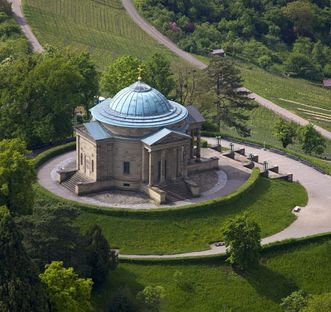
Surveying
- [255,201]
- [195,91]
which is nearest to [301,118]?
[195,91]

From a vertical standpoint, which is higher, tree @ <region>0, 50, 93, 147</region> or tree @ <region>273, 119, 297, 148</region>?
tree @ <region>0, 50, 93, 147</region>

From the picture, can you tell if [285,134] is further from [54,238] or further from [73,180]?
[54,238]

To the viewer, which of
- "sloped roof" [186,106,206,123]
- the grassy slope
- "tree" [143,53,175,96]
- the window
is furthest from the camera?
"tree" [143,53,175,96]

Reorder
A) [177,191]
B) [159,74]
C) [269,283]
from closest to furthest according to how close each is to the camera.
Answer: [269,283]
[177,191]
[159,74]

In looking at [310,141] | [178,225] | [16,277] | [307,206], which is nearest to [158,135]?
[178,225]

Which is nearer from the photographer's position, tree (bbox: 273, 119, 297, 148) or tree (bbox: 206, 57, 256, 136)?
tree (bbox: 273, 119, 297, 148)

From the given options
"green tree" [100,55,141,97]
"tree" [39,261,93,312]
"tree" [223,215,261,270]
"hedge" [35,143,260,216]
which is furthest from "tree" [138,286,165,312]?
"green tree" [100,55,141,97]

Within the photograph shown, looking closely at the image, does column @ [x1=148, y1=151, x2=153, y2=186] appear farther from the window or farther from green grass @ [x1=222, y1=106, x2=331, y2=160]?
green grass @ [x1=222, y1=106, x2=331, y2=160]
